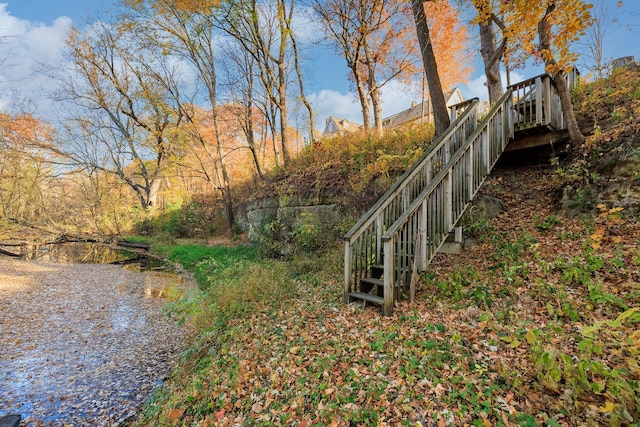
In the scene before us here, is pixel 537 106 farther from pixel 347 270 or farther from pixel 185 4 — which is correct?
pixel 185 4

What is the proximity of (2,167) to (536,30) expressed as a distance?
82.9 ft

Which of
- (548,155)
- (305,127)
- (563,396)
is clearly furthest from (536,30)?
(305,127)

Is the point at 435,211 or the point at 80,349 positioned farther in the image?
the point at 80,349

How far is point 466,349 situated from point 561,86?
21.9 ft

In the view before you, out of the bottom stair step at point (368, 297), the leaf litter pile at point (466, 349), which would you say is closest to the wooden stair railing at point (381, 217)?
the bottom stair step at point (368, 297)

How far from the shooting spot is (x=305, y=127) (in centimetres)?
2391

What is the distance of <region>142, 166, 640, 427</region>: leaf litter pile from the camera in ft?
8.47

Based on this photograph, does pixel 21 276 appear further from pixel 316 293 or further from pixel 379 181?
pixel 379 181

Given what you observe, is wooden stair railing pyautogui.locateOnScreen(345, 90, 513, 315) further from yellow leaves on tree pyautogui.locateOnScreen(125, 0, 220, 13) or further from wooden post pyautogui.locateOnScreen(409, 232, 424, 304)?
yellow leaves on tree pyautogui.locateOnScreen(125, 0, 220, 13)

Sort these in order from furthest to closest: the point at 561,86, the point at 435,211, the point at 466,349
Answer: the point at 561,86
the point at 435,211
the point at 466,349

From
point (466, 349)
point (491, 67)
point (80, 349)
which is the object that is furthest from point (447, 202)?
point (80, 349)

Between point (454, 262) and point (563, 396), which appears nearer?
point (563, 396)

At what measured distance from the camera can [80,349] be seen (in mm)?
6031

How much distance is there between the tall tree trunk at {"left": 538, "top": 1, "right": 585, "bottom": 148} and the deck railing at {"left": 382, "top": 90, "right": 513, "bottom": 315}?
4.64 ft
